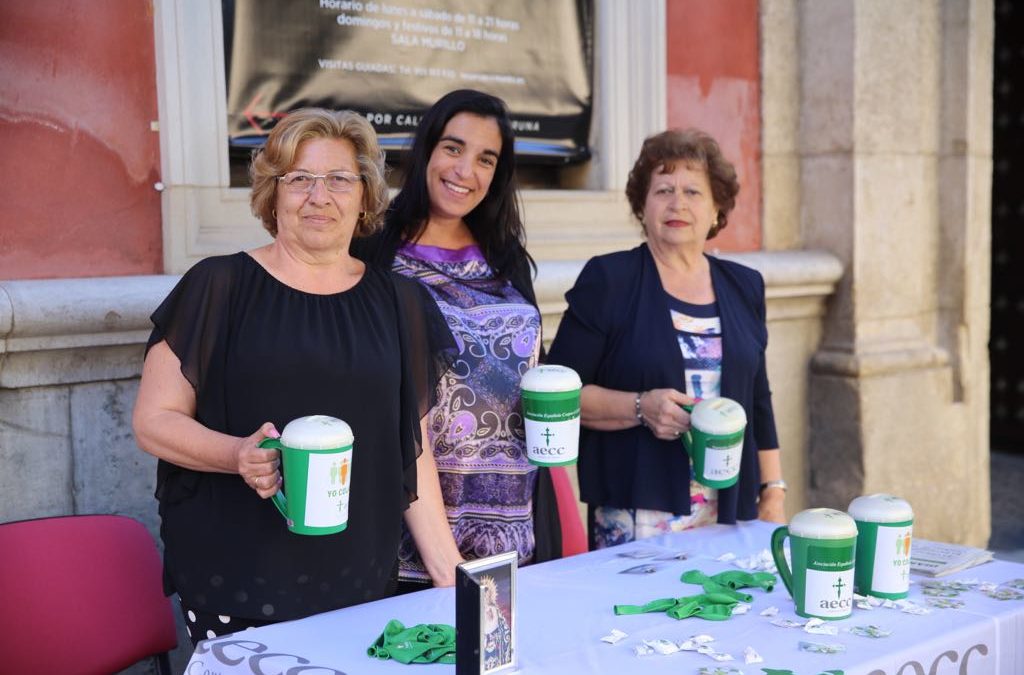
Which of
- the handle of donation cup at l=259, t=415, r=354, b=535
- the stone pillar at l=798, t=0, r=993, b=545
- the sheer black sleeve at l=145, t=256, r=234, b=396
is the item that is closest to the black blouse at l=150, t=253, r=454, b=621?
the sheer black sleeve at l=145, t=256, r=234, b=396

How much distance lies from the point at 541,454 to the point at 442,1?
227cm

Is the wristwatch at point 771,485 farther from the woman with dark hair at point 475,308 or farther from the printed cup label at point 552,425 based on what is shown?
the printed cup label at point 552,425

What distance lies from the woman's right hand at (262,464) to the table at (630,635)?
27 centimetres

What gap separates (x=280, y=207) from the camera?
2350 millimetres

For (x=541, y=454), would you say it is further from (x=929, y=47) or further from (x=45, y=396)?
(x=929, y=47)

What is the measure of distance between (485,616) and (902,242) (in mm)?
4172

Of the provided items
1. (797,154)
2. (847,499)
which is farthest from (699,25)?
(847,499)

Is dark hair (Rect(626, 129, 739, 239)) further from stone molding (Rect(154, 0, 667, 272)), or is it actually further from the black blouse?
stone molding (Rect(154, 0, 667, 272))

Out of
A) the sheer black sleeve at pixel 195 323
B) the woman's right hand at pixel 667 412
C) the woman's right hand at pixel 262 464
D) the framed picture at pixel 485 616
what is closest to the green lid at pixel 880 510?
the woman's right hand at pixel 667 412

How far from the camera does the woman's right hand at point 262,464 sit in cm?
197

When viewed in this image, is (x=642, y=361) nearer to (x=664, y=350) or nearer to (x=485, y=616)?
(x=664, y=350)

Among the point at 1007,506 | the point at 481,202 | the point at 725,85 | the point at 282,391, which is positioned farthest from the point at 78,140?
the point at 1007,506

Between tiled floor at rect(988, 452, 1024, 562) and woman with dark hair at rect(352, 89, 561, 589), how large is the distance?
3.58 m

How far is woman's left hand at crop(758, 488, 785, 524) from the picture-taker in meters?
3.10
